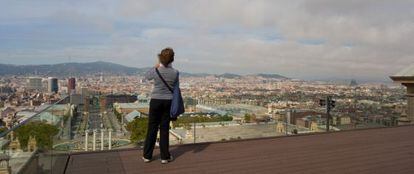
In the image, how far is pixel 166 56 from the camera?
344cm

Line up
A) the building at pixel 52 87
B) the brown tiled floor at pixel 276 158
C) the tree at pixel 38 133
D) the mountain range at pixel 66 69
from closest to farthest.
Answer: the tree at pixel 38 133
the brown tiled floor at pixel 276 158
the building at pixel 52 87
the mountain range at pixel 66 69

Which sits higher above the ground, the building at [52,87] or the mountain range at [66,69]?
the mountain range at [66,69]

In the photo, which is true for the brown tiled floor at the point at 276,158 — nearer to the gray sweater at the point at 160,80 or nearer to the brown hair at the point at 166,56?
the gray sweater at the point at 160,80

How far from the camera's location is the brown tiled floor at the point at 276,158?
3318 millimetres

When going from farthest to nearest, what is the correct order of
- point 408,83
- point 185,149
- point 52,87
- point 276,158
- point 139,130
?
point 52,87 → point 139,130 → point 408,83 → point 185,149 → point 276,158

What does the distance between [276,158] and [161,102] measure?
121 cm

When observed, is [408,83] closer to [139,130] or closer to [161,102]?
[161,102]

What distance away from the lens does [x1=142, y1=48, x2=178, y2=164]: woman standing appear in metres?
3.47

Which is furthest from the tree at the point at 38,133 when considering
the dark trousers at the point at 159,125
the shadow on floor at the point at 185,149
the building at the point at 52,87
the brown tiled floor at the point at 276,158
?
the building at the point at 52,87

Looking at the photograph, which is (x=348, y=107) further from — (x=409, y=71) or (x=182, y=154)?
(x=182, y=154)

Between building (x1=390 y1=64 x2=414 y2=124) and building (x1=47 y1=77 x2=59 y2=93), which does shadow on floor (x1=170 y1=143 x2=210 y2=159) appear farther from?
building (x1=47 y1=77 x2=59 y2=93)

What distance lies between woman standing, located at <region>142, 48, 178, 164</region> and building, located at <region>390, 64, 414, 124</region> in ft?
16.1

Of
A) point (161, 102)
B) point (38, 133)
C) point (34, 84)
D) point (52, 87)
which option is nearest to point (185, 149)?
point (161, 102)

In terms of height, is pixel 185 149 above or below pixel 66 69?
below
